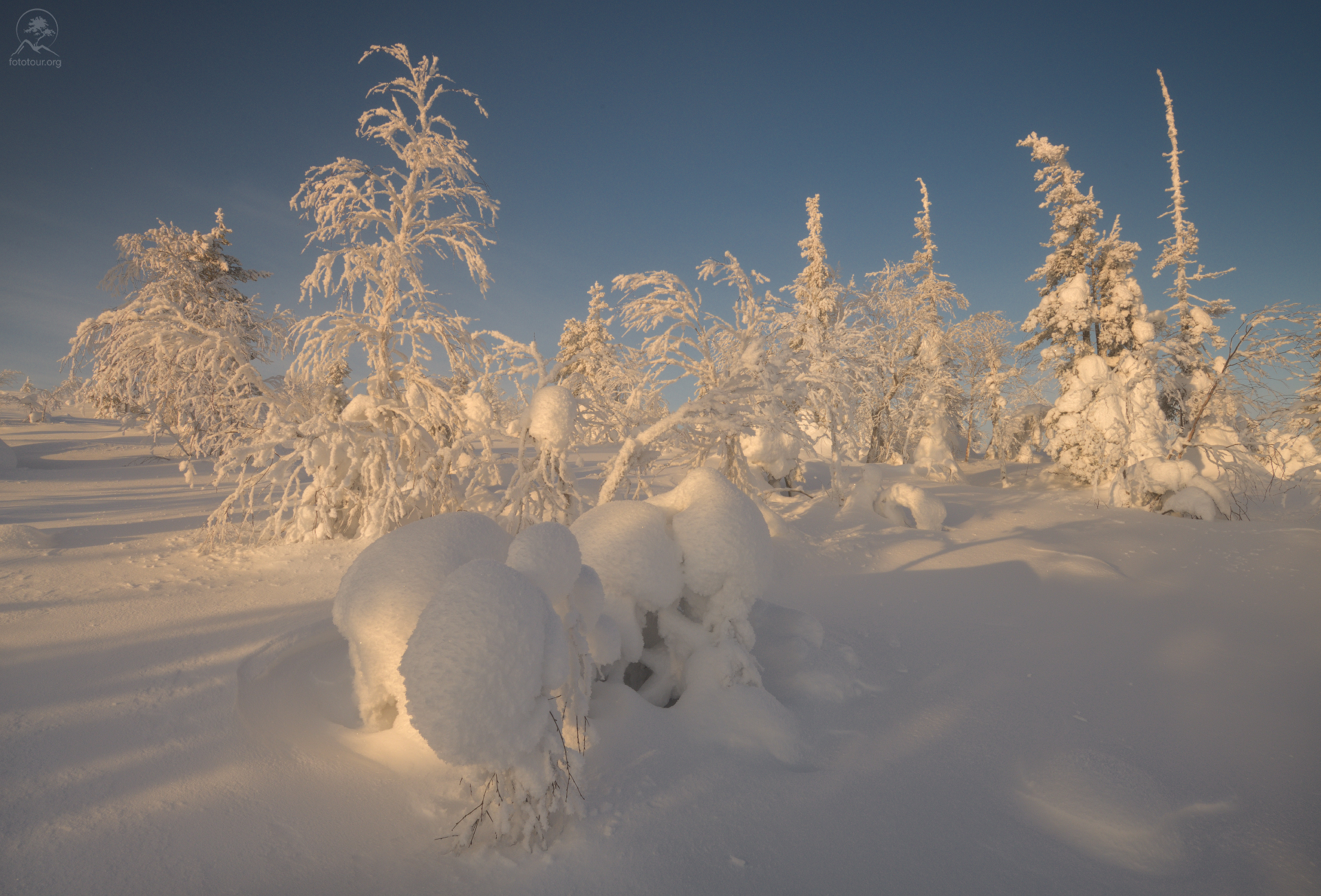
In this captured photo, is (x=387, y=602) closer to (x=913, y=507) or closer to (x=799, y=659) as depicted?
(x=799, y=659)

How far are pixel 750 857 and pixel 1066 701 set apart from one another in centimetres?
327

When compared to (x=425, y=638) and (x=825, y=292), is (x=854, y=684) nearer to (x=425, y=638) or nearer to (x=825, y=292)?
(x=425, y=638)

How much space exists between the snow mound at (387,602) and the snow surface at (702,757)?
0.23 meters

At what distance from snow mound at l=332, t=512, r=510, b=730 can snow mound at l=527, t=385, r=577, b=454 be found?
8.79 feet

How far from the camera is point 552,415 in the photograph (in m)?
5.76

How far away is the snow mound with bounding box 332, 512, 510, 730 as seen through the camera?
2826mm

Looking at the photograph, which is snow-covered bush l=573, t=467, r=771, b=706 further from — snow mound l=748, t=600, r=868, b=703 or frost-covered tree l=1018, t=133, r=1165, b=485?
frost-covered tree l=1018, t=133, r=1165, b=485

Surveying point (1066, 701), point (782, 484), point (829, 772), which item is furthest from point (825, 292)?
point (829, 772)

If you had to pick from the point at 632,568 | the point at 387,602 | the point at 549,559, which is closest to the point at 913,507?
the point at 632,568

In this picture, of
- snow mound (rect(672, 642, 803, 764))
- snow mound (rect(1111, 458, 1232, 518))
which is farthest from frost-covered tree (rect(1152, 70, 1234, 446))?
snow mound (rect(672, 642, 803, 764))

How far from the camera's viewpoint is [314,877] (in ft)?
6.57

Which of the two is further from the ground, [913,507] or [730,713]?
[913,507]

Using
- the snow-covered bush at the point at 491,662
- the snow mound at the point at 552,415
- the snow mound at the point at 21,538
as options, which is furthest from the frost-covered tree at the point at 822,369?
the snow mound at the point at 21,538

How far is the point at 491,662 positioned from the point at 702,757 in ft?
5.25
